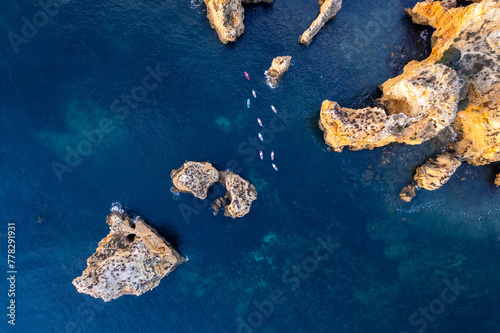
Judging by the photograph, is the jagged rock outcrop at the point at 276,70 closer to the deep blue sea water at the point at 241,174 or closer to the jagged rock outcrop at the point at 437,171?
the deep blue sea water at the point at 241,174

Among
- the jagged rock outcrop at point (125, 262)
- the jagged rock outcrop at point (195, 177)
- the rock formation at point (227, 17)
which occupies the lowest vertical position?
the jagged rock outcrop at point (125, 262)

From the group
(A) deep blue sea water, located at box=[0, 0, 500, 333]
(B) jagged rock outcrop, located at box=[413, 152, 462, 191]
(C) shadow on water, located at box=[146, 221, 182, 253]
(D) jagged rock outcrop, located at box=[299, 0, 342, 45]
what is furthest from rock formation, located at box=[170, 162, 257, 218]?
(B) jagged rock outcrop, located at box=[413, 152, 462, 191]

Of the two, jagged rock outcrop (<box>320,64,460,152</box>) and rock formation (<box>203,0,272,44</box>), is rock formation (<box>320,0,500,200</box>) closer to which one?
jagged rock outcrop (<box>320,64,460,152</box>)

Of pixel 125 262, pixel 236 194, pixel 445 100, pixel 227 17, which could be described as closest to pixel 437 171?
pixel 445 100

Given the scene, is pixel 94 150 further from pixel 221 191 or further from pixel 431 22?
pixel 431 22

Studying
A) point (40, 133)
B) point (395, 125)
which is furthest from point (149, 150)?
point (395, 125)

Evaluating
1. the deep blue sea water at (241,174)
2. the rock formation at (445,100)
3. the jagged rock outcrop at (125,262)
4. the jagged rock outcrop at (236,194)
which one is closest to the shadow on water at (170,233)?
the deep blue sea water at (241,174)
